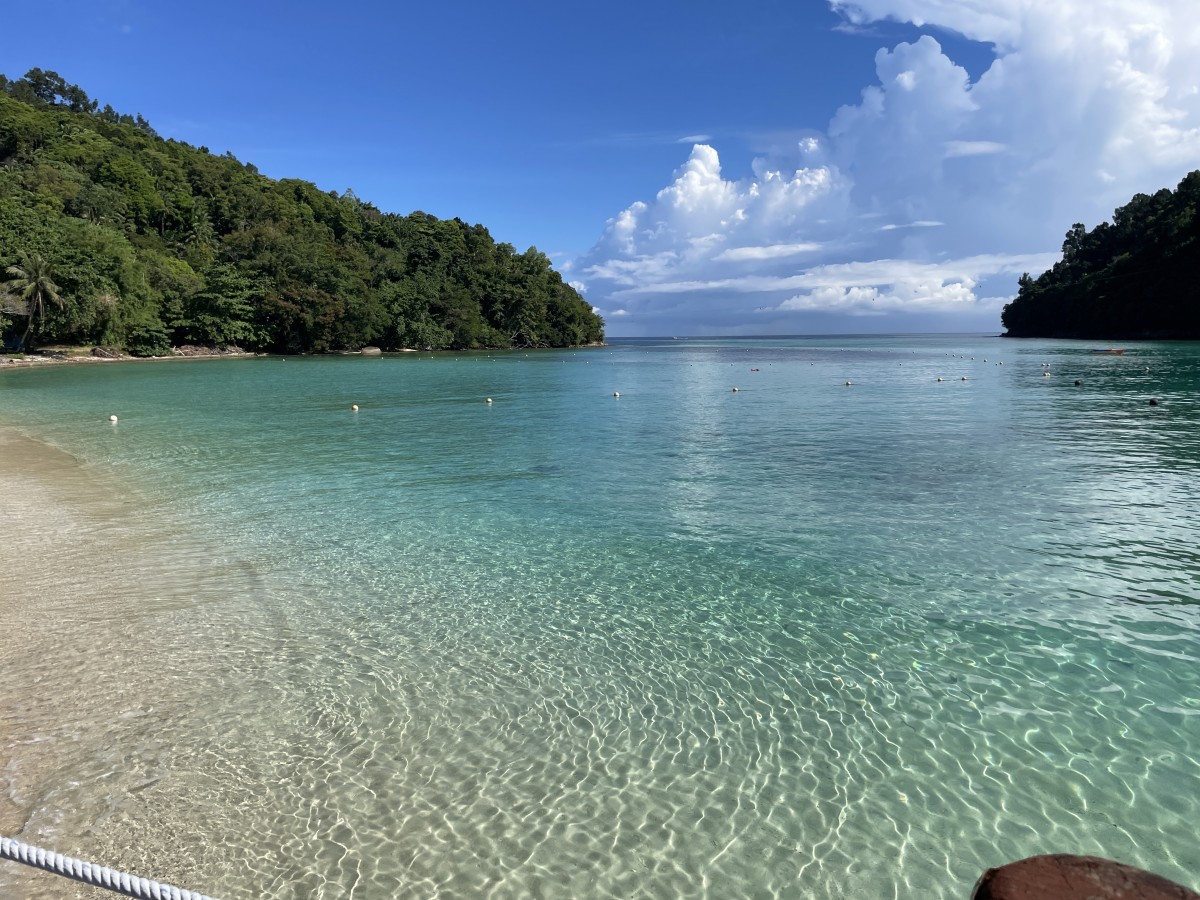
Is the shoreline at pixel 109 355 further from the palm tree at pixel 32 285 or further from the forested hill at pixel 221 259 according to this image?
the palm tree at pixel 32 285

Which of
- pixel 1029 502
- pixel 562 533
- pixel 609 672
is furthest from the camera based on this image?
pixel 1029 502

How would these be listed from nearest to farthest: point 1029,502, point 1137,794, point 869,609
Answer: point 1137,794
point 869,609
point 1029,502

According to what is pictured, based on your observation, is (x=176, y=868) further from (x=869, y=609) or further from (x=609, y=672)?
(x=869, y=609)

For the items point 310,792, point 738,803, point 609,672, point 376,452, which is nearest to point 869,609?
point 609,672

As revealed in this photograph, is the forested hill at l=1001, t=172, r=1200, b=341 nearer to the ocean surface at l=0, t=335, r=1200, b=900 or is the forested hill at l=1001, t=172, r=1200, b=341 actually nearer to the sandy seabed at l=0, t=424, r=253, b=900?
the ocean surface at l=0, t=335, r=1200, b=900

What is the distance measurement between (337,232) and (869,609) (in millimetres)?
125483

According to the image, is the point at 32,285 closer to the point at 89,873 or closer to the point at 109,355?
the point at 109,355

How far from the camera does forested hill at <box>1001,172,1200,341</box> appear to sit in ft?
309

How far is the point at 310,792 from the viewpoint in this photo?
16.1 ft

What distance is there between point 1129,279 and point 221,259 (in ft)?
416

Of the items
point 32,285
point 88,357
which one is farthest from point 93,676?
point 88,357

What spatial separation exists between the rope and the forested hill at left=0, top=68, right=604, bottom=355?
7013 centimetres

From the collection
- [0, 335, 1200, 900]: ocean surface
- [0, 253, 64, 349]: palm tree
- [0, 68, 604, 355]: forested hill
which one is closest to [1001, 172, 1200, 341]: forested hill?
[0, 68, 604, 355]: forested hill

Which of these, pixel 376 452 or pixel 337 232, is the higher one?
pixel 337 232
